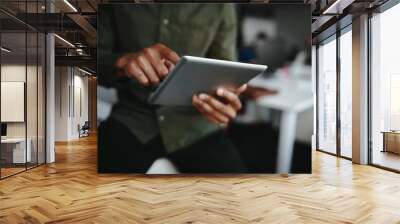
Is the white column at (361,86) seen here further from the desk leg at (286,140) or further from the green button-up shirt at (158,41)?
the green button-up shirt at (158,41)

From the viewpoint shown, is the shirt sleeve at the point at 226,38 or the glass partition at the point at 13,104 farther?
the glass partition at the point at 13,104

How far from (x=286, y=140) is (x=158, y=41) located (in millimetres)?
2680

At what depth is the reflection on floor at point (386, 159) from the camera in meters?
7.43

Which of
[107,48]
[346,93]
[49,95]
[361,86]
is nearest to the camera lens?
[107,48]

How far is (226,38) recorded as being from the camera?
20.5ft

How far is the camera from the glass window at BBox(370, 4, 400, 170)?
7195mm

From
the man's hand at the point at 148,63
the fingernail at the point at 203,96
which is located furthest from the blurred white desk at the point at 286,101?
the man's hand at the point at 148,63

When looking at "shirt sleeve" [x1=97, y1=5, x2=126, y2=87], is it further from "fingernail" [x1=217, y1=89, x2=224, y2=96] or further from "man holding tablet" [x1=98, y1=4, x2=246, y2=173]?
"fingernail" [x1=217, y1=89, x2=224, y2=96]

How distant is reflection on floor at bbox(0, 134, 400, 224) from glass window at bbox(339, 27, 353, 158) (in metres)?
1.97

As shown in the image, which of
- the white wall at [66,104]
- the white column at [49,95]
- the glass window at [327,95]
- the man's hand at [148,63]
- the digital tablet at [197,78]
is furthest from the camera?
the white wall at [66,104]

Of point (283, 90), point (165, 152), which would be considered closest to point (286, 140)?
point (283, 90)

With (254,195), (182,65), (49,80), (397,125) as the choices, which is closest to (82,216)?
(254,195)

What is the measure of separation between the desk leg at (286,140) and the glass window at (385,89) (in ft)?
7.73

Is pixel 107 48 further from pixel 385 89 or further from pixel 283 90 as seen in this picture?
pixel 385 89
